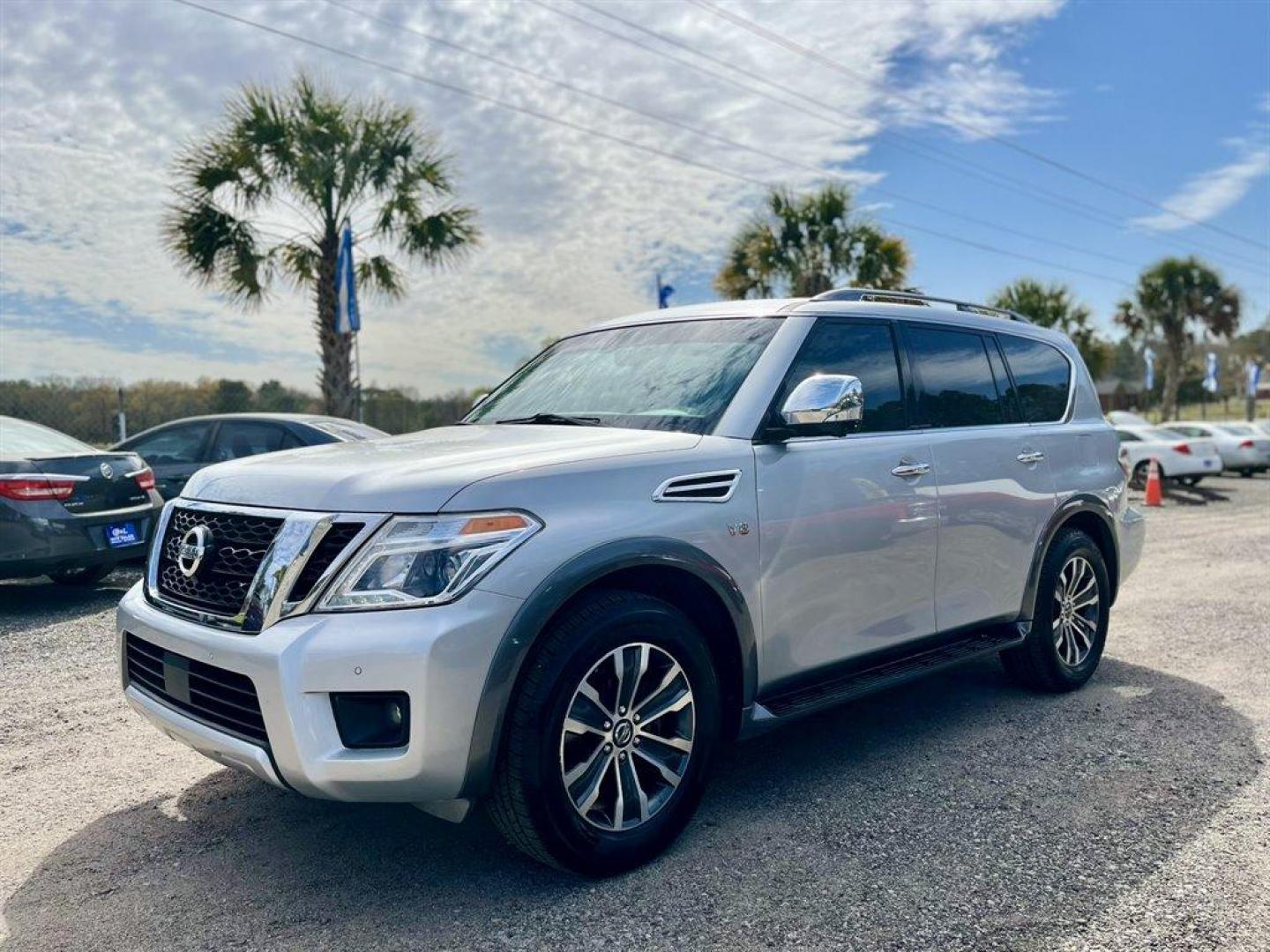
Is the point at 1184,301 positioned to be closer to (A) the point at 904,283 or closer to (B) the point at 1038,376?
(A) the point at 904,283

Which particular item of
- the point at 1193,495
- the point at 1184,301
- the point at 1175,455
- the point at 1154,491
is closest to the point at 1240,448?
the point at 1175,455

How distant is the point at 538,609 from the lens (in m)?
2.89

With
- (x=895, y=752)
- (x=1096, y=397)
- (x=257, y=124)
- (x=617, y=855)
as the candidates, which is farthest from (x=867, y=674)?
(x=257, y=124)

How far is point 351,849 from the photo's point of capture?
134 inches

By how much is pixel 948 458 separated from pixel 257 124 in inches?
540

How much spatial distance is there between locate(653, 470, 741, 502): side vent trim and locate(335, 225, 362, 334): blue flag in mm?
12713

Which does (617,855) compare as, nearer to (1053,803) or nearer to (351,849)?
(351,849)

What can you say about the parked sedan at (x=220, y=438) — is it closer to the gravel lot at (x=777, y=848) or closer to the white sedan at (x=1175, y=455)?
the gravel lot at (x=777, y=848)

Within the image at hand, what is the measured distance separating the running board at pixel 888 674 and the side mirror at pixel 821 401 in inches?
39.5

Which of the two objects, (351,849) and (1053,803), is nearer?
(351,849)

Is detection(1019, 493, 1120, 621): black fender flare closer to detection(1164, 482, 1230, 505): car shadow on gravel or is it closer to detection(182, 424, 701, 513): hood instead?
detection(182, 424, 701, 513): hood

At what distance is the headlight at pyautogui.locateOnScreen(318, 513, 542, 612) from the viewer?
2.82m

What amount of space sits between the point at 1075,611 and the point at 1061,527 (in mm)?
473

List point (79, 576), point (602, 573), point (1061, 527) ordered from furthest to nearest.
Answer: point (79, 576) < point (1061, 527) < point (602, 573)
